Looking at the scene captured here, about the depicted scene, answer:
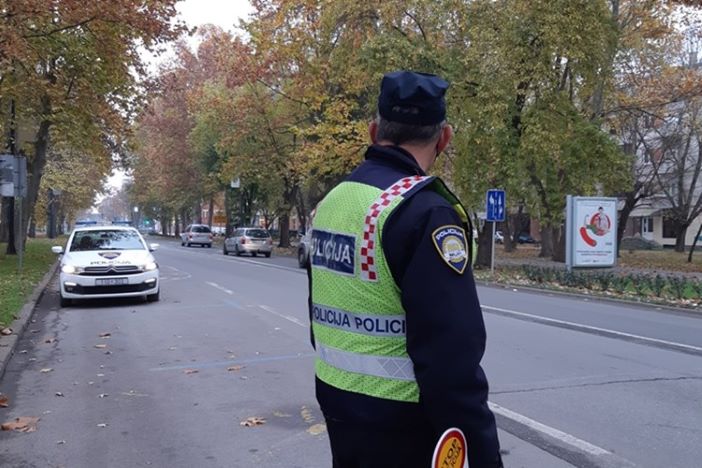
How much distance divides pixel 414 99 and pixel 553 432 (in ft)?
13.0

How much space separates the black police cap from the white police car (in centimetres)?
1171

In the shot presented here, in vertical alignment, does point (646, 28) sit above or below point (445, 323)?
above

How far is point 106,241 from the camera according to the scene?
550 inches

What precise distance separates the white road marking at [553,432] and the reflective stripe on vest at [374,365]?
3358 millimetres

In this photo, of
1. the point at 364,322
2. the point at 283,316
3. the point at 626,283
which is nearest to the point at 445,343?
the point at 364,322

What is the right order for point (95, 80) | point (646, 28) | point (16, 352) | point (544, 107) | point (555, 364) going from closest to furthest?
point (555, 364) < point (16, 352) < point (95, 80) < point (544, 107) < point (646, 28)

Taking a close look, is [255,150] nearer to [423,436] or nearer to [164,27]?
[164,27]

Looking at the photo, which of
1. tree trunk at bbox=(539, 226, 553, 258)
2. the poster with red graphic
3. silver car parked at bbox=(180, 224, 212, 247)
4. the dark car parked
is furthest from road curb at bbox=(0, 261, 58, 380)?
the dark car parked

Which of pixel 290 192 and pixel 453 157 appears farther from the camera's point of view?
pixel 290 192

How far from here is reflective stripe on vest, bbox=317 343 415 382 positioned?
1.95 meters

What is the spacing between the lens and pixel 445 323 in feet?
5.95

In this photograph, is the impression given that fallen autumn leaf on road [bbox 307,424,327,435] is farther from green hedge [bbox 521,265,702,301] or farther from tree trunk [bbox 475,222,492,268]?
tree trunk [bbox 475,222,492,268]

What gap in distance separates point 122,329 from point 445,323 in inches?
375

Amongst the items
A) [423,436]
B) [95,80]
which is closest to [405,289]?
[423,436]
